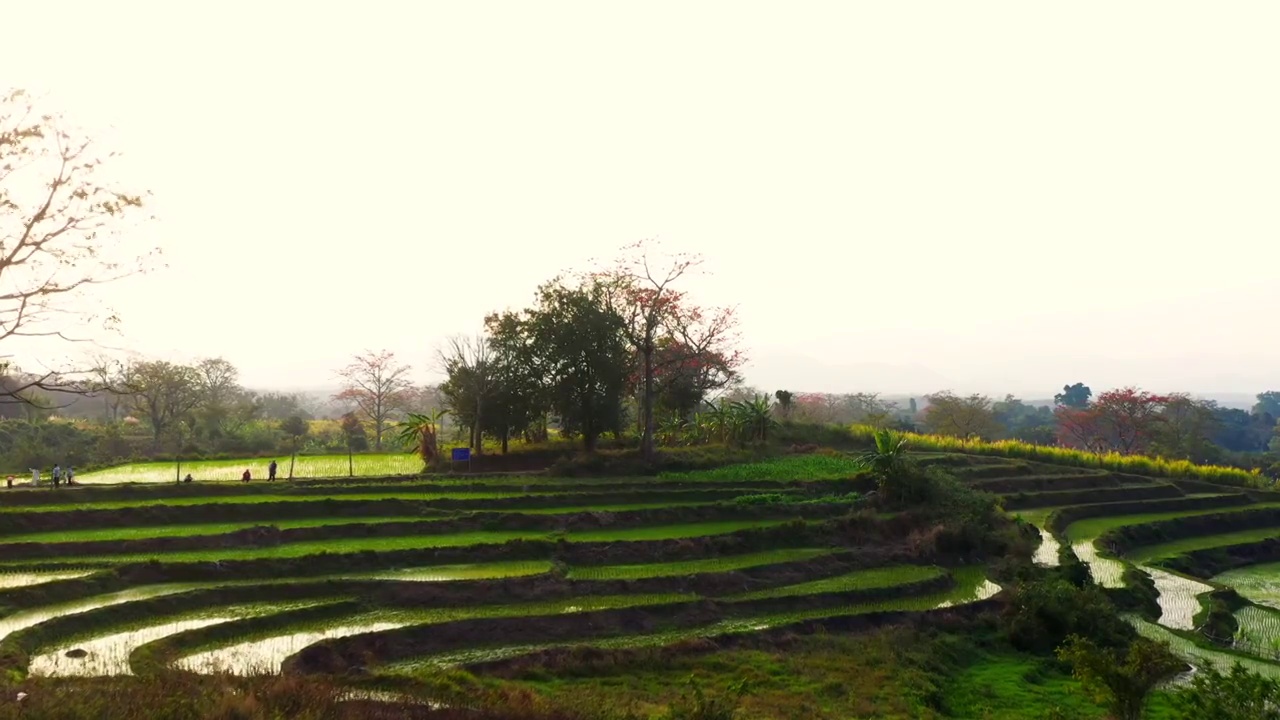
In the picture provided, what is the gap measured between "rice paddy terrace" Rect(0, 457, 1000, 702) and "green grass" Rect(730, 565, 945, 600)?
0.26 feet

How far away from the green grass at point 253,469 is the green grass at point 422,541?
7741 mm

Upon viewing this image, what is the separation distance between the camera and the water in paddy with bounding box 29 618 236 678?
12641mm

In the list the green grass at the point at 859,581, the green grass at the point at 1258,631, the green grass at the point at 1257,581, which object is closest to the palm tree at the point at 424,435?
the green grass at the point at 859,581

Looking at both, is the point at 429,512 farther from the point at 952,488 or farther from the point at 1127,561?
the point at 1127,561

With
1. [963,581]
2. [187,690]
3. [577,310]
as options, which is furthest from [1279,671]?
[577,310]

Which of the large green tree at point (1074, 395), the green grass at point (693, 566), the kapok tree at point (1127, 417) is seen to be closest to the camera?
the green grass at point (693, 566)

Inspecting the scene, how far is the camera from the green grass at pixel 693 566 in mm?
20266

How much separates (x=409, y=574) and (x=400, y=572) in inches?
14.2

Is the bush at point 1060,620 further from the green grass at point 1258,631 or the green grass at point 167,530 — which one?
the green grass at point 167,530

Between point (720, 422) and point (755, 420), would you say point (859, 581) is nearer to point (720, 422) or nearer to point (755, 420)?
point (720, 422)

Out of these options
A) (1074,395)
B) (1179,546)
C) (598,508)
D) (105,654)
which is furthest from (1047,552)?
(1074,395)

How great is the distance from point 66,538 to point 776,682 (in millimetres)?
17299

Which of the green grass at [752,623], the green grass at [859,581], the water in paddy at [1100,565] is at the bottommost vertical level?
the water in paddy at [1100,565]

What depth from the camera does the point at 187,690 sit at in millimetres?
10180
